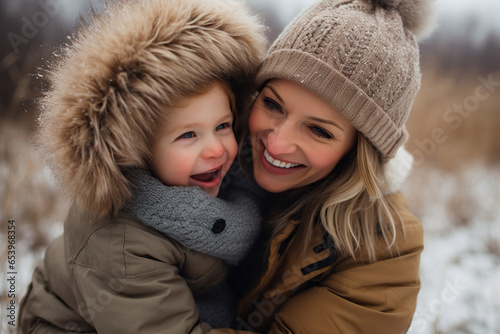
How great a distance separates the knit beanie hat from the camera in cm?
130

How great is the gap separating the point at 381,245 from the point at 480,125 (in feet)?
12.3

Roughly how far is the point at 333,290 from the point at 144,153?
976 mm

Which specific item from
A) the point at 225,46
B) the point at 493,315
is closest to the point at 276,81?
the point at 225,46

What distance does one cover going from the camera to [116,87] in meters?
1.12

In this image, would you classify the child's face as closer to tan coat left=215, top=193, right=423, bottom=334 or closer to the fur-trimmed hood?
the fur-trimmed hood

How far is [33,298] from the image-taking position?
1.56 metres

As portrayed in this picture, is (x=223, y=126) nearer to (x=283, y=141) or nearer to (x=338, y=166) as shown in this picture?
(x=283, y=141)

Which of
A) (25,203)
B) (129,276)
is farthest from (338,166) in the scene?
(25,203)

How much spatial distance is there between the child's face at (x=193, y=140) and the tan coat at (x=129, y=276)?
24 centimetres

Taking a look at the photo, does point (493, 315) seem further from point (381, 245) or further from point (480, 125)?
point (480, 125)

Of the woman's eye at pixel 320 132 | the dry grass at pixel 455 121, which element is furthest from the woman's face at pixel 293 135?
the dry grass at pixel 455 121

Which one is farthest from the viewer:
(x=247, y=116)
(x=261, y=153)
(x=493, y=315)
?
(x=493, y=315)

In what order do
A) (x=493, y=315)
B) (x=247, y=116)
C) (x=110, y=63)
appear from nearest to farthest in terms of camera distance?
(x=110, y=63)
(x=247, y=116)
(x=493, y=315)

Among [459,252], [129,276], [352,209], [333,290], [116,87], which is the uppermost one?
[116,87]
